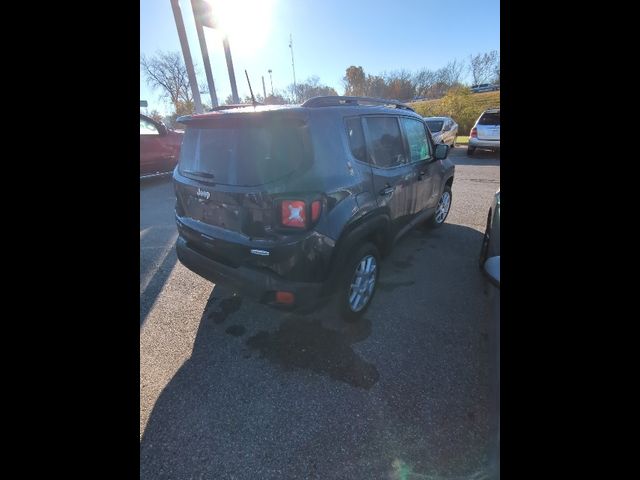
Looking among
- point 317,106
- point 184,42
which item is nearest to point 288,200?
point 317,106

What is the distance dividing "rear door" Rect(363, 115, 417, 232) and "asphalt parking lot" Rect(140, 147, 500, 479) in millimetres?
897

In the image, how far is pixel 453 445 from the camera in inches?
66.6

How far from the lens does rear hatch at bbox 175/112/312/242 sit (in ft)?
6.66

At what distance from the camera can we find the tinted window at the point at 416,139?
3309 millimetres

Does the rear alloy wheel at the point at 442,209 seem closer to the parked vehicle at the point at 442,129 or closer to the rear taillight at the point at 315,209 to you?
the rear taillight at the point at 315,209

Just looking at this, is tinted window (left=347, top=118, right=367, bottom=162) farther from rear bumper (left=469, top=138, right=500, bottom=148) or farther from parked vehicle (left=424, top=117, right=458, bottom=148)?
rear bumper (left=469, top=138, right=500, bottom=148)

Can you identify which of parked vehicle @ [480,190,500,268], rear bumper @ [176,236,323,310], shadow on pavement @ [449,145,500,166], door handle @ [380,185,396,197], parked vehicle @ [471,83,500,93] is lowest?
shadow on pavement @ [449,145,500,166]

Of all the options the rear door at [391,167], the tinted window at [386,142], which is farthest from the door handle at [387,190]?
the tinted window at [386,142]

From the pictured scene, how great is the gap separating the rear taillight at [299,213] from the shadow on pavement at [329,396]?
1.09 m

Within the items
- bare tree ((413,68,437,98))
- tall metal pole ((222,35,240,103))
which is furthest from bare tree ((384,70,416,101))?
tall metal pole ((222,35,240,103))

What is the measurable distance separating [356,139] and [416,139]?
4.76 feet

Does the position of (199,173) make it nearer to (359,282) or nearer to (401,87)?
(359,282)

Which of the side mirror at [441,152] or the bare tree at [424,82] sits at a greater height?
the bare tree at [424,82]
